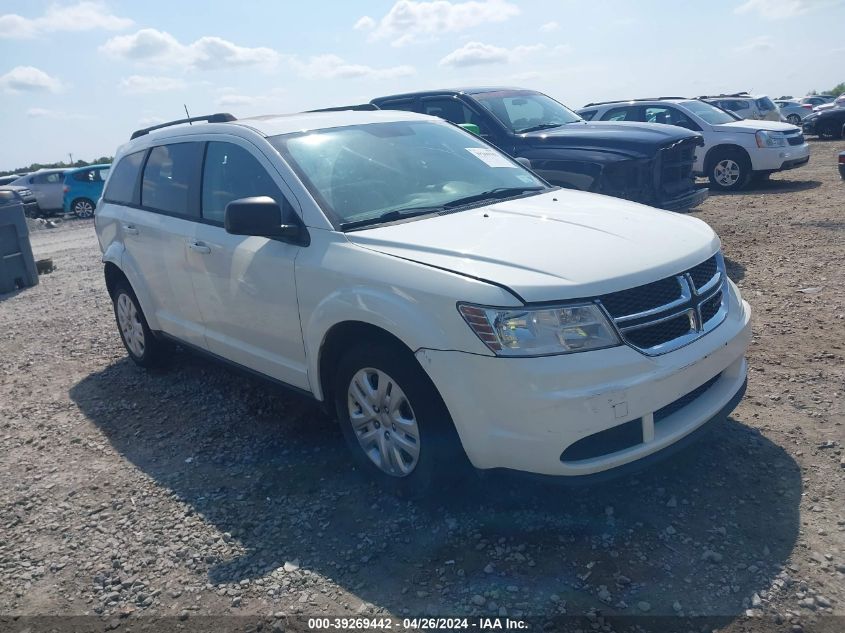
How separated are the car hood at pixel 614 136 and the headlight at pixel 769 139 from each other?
17.9ft

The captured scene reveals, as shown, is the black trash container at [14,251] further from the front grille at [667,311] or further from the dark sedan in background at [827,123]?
the dark sedan in background at [827,123]

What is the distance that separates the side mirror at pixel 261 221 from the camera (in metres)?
3.66

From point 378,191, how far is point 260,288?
2.76 ft

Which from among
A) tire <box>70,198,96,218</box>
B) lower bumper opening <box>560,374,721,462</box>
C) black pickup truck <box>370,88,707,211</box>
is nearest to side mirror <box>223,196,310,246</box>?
lower bumper opening <box>560,374,721,462</box>

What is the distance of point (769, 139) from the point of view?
1311cm

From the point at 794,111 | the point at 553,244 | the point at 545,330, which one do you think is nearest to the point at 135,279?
the point at 553,244

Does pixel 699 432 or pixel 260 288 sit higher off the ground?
pixel 260 288

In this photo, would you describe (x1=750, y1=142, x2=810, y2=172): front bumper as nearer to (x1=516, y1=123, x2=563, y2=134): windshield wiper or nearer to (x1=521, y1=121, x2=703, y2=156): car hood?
(x1=521, y1=121, x2=703, y2=156): car hood

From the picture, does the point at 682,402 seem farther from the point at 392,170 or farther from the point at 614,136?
the point at 614,136

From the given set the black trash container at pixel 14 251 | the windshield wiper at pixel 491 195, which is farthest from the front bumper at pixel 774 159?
the black trash container at pixel 14 251

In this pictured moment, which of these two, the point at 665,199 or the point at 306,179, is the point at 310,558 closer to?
the point at 306,179

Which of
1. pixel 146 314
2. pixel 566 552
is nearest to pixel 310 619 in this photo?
pixel 566 552

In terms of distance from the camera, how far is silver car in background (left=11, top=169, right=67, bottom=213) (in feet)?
75.9

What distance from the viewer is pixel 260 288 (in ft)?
13.4
